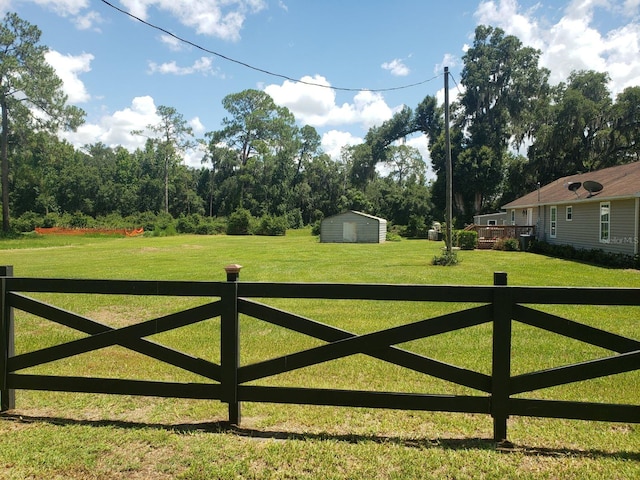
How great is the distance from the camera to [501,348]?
124 inches

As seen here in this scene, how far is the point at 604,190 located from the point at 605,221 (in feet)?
5.20

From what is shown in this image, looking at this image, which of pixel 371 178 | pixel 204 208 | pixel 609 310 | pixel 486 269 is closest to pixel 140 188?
pixel 204 208

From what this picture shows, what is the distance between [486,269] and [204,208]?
68.0 metres

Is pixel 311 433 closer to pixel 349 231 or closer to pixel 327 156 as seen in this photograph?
pixel 349 231

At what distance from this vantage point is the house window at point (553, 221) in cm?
2523

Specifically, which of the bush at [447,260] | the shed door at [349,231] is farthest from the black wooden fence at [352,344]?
the shed door at [349,231]

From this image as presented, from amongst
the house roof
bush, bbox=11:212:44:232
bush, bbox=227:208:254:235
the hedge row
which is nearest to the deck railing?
the house roof

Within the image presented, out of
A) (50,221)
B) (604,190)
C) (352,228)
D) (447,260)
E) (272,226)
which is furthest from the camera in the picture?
(50,221)

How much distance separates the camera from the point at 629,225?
17891 millimetres

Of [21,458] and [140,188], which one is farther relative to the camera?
[140,188]

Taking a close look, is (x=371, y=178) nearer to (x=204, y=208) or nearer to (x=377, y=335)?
(x=204, y=208)

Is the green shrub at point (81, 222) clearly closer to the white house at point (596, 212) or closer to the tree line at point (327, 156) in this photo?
the tree line at point (327, 156)

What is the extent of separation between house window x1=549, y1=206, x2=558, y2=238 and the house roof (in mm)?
574

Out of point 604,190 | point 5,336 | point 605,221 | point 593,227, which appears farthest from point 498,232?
point 5,336
